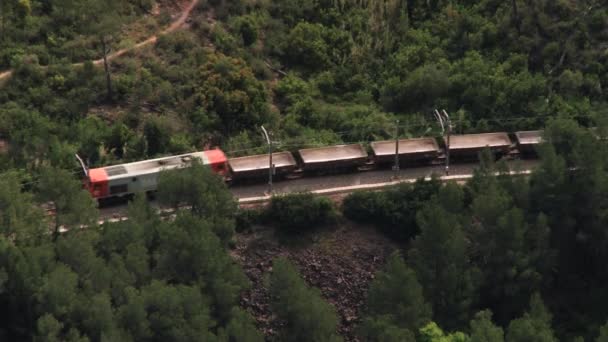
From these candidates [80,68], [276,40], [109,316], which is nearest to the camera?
[109,316]

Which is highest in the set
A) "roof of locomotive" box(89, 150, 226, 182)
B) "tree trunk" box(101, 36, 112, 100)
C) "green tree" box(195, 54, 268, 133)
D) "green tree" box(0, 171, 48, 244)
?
"tree trunk" box(101, 36, 112, 100)

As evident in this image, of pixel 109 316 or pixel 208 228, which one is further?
pixel 208 228

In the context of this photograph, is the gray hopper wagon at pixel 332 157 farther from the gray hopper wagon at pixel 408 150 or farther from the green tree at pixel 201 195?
the green tree at pixel 201 195

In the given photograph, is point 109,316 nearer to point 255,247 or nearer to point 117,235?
point 117,235

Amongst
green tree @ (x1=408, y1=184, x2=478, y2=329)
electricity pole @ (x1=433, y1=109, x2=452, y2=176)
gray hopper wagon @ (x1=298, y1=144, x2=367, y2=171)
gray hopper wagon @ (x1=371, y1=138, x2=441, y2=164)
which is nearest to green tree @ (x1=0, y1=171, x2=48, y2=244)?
gray hopper wagon @ (x1=298, y1=144, x2=367, y2=171)

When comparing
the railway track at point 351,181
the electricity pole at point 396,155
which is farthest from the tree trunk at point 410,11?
the railway track at point 351,181

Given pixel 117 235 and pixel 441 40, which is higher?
pixel 441 40

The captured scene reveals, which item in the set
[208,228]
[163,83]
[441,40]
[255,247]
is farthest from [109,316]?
[441,40]

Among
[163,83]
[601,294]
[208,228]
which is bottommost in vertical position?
[601,294]

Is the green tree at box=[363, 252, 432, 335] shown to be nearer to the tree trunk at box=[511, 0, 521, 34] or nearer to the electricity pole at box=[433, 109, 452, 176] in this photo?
the electricity pole at box=[433, 109, 452, 176]
